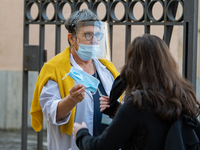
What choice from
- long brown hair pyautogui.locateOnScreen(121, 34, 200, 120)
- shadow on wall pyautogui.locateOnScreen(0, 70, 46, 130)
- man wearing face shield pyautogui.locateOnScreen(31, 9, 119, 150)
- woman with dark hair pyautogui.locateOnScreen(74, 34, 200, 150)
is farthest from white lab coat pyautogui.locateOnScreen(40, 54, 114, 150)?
shadow on wall pyautogui.locateOnScreen(0, 70, 46, 130)

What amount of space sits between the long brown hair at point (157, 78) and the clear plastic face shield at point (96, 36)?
1.52ft

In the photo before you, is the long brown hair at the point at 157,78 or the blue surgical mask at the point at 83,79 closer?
the long brown hair at the point at 157,78

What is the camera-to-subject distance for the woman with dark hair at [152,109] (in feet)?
5.82

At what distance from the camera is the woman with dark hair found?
1774mm

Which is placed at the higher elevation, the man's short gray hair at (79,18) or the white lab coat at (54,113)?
the man's short gray hair at (79,18)

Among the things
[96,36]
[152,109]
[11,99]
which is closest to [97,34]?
[96,36]

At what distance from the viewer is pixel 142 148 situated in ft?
5.94

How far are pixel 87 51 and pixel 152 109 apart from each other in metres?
0.82

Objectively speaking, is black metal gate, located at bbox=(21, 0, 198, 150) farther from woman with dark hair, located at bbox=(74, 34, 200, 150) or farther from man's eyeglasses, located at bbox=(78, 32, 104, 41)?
woman with dark hair, located at bbox=(74, 34, 200, 150)

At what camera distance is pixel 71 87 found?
245 centimetres

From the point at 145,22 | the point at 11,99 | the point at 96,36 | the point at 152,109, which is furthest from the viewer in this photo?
the point at 11,99

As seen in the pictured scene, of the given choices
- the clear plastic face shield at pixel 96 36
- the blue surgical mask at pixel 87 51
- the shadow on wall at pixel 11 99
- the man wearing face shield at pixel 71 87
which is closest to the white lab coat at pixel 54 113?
the man wearing face shield at pixel 71 87

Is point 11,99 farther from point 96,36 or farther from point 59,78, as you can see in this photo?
point 96,36

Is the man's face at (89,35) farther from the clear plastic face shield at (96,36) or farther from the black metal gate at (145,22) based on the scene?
the black metal gate at (145,22)
